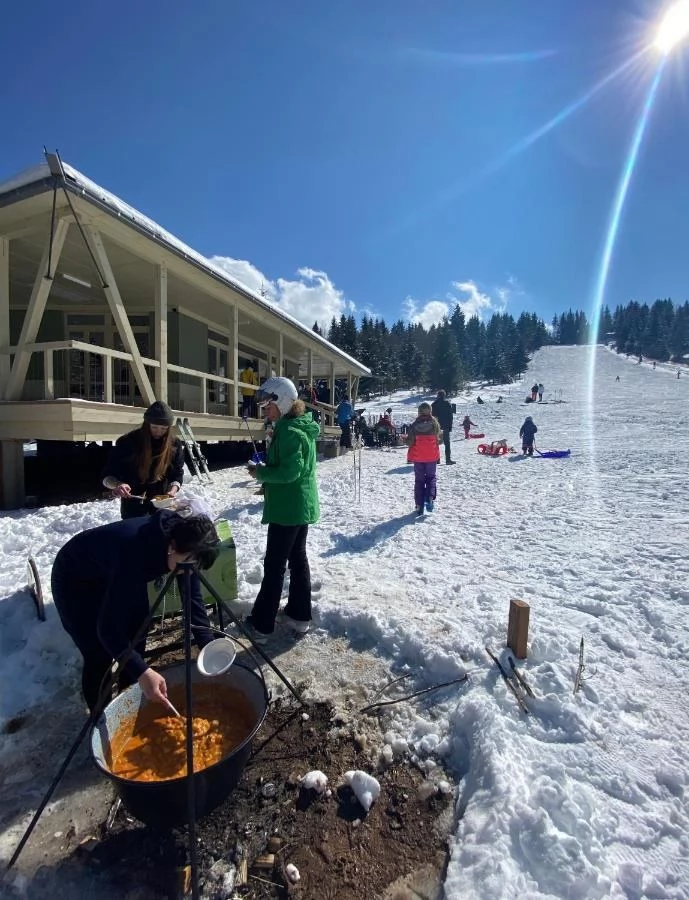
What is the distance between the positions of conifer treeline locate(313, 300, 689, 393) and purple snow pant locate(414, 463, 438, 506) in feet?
150

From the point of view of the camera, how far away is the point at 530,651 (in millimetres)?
3205

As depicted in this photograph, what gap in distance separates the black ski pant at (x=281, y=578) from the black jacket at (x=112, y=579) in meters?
1.15

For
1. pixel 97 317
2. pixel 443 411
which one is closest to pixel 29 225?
pixel 97 317

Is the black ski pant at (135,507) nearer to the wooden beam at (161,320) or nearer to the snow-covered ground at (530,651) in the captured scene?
the snow-covered ground at (530,651)

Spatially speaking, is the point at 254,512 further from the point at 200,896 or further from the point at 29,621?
the point at 200,896

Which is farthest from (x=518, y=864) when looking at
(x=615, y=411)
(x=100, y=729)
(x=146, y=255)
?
(x=615, y=411)

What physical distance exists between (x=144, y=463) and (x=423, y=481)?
16.3 feet

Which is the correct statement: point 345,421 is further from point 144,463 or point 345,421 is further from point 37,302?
point 144,463

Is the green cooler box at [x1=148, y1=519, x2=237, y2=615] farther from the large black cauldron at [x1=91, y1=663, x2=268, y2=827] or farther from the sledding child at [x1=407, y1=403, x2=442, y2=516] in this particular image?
the sledding child at [x1=407, y1=403, x2=442, y2=516]

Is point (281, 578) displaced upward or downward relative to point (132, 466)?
downward

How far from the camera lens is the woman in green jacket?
10.9 feet

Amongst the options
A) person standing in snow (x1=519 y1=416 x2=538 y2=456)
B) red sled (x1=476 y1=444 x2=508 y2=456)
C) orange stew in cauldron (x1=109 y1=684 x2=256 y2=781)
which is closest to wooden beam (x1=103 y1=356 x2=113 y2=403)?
orange stew in cauldron (x1=109 y1=684 x2=256 y2=781)

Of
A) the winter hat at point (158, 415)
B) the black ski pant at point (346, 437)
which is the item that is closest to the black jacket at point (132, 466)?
the winter hat at point (158, 415)

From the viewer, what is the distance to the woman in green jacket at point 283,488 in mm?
3320
